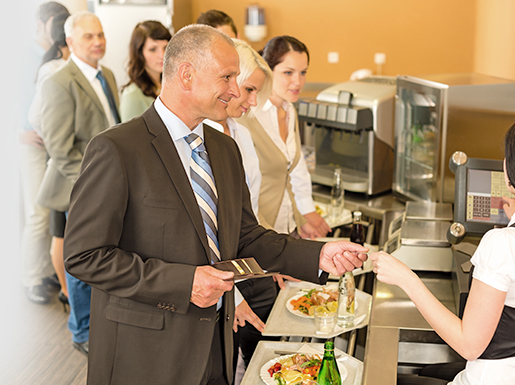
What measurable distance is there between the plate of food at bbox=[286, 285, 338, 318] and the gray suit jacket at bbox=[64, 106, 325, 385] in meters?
0.50

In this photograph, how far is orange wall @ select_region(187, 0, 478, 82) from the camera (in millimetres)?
5895

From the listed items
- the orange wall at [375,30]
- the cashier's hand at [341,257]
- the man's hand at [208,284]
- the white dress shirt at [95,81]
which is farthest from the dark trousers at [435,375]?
the orange wall at [375,30]

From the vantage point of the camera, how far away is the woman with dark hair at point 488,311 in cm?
134

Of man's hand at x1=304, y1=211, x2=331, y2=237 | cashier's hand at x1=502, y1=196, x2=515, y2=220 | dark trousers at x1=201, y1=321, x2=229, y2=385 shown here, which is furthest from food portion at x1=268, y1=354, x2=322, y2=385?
man's hand at x1=304, y1=211, x2=331, y2=237

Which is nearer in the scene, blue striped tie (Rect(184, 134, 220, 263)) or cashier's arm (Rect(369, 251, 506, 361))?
cashier's arm (Rect(369, 251, 506, 361))

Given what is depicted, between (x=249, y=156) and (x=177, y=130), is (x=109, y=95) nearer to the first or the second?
(x=249, y=156)

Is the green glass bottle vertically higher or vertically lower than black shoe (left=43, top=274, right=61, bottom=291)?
higher

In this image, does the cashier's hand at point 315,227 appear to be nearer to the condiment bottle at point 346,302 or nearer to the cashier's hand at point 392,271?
the condiment bottle at point 346,302

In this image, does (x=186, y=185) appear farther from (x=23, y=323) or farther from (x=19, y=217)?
(x=19, y=217)

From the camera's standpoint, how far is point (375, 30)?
6281 millimetres

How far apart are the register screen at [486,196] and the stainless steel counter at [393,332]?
1.05 feet

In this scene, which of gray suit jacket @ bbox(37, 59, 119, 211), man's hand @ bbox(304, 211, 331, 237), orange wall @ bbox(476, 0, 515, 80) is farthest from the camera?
orange wall @ bbox(476, 0, 515, 80)

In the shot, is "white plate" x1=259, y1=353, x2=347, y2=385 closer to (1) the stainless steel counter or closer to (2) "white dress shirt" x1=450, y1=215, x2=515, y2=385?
(1) the stainless steel counter

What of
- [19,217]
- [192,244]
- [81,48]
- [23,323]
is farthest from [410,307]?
[19,217]
